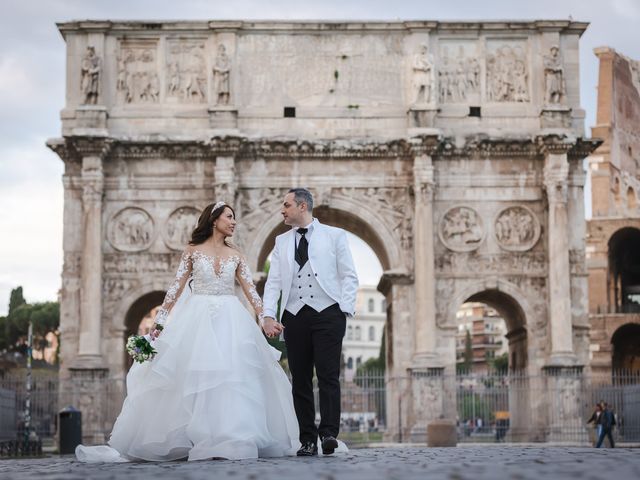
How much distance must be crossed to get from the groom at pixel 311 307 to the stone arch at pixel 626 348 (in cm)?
3621

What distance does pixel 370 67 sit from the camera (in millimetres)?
27438

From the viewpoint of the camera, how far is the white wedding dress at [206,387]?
862cm

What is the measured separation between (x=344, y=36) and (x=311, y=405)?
19410 millimetres

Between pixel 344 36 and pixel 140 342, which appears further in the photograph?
pixel 344 36

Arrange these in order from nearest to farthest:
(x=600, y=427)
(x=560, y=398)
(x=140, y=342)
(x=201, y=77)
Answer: (x=140, y=342) → (x=600, y=427) → (x=560, y=398) → (x=201, y=77)

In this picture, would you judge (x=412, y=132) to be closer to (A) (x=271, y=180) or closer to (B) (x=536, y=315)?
(A) (x=271, y=180)

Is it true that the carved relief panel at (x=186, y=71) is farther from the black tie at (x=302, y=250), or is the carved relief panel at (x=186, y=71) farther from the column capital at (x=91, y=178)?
the black tie at (x=302, y=250)

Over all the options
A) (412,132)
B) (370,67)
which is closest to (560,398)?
(412,132)

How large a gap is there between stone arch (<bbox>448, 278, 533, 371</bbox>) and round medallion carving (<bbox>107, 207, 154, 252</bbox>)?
7.35 meters

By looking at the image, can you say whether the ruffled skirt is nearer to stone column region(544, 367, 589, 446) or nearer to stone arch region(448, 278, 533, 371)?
stone column region(544, 367, 589, 446)

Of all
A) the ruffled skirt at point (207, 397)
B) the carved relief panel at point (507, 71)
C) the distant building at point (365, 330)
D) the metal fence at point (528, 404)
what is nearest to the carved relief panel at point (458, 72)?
the carved relief panel at point (507, 71)

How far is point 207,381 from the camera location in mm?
8805

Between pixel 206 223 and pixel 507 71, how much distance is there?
19220 mm

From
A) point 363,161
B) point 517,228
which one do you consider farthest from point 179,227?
point 517,228
